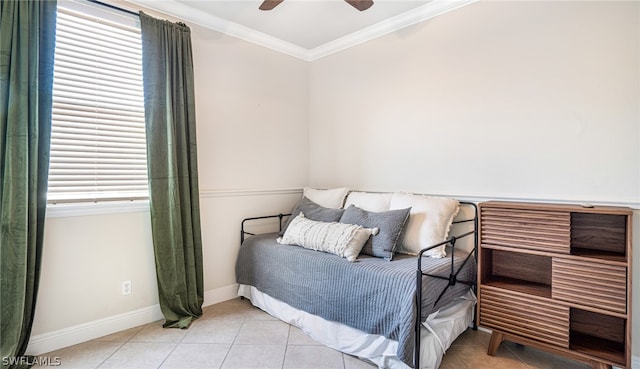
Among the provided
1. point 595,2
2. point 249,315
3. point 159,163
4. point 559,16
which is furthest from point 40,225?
point 595,2

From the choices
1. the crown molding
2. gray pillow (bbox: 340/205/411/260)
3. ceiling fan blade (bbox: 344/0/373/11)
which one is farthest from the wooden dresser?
the crown molding

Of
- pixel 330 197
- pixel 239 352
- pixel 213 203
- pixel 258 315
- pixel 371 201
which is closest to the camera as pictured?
pixel 239 352

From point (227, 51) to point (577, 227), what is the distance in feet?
10.2

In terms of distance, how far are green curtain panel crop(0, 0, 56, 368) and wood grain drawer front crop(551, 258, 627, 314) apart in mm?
Answer: 3139

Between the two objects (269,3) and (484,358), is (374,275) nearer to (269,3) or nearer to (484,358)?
(484,358)

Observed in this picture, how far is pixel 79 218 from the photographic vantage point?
7.23 feet

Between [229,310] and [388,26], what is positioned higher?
[388,26]

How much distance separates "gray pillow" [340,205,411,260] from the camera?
2275 mm

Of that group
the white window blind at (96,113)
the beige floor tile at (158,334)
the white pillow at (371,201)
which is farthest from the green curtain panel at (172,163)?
the white pillow at (371,201)

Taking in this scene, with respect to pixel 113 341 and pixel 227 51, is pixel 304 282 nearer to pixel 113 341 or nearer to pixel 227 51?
pixel 113 341

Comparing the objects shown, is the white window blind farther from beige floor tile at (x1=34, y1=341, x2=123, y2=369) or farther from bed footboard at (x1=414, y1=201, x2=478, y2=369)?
bed footboard at (x1=414, y1=201, x2=478, y2=369)

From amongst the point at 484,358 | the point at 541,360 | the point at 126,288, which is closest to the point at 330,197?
the point at 484,358

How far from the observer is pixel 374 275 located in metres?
1.96

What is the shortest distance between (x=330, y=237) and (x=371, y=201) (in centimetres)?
61
